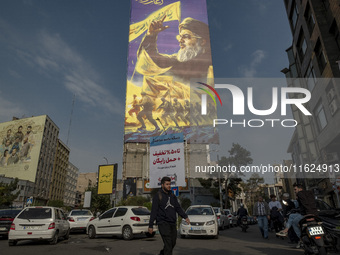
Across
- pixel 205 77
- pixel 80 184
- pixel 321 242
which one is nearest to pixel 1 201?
pixel 205 77

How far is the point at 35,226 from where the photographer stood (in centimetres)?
895

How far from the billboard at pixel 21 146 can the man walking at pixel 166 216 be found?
6546cm

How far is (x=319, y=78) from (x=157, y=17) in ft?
125

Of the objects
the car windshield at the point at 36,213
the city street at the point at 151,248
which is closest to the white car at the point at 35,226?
the car windshield at the point at 36,213

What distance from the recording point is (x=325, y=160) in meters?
19.5

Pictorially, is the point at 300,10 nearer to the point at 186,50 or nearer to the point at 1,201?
the point at 186,50

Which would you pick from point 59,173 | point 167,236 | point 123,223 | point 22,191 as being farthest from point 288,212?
point 59,173

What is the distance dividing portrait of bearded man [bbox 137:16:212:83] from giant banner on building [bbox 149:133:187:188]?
97.1ft

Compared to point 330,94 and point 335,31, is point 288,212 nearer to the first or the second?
point 330,94

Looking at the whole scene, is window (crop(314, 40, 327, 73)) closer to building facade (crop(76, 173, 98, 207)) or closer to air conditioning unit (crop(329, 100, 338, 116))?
air conditioning unit (crop(329, 100, 338, 116))

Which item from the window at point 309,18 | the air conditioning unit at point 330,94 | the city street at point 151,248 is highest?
the window at point 309,18

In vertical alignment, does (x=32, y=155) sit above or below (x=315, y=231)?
above

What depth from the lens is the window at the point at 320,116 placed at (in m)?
18.8

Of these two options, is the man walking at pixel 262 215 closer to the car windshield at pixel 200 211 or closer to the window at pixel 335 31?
the car windshield at pixel 200 211
